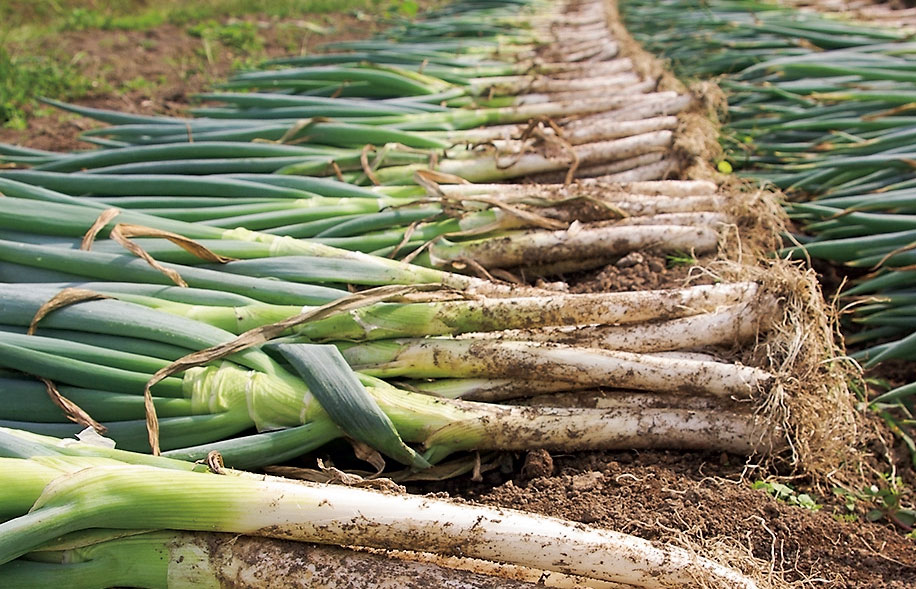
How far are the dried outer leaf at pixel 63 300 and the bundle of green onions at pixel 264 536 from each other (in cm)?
36

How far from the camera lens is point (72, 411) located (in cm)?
159

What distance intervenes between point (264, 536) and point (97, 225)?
102 cm

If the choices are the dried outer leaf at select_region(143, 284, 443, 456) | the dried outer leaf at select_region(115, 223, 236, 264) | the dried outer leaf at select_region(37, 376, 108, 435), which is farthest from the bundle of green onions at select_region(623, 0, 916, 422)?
the dried outer leaf at select_region(37, 376, 108, 435)

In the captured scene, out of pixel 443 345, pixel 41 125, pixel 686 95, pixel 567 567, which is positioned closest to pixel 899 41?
pixel 686 95

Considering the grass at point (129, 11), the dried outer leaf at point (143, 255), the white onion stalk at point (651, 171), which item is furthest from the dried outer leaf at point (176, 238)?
the grass at point (129, 11)

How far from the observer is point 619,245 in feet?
7.84

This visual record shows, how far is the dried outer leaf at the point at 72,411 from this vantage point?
1.59 meters

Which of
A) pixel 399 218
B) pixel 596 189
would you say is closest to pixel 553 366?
pixel 399 218

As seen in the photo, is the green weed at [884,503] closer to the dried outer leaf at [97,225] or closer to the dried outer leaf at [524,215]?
the dried outer leaf at [524,215]

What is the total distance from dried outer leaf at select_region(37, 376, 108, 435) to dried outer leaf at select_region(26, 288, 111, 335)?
0.53 feet

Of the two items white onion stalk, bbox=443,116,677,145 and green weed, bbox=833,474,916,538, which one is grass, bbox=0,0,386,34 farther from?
green weed, bbox=833,474,916,538

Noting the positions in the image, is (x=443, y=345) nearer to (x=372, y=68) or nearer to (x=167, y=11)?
(x=372, y=68)

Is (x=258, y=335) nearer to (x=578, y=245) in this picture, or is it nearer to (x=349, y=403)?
(x=349, y=403)

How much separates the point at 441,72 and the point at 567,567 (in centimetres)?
261
